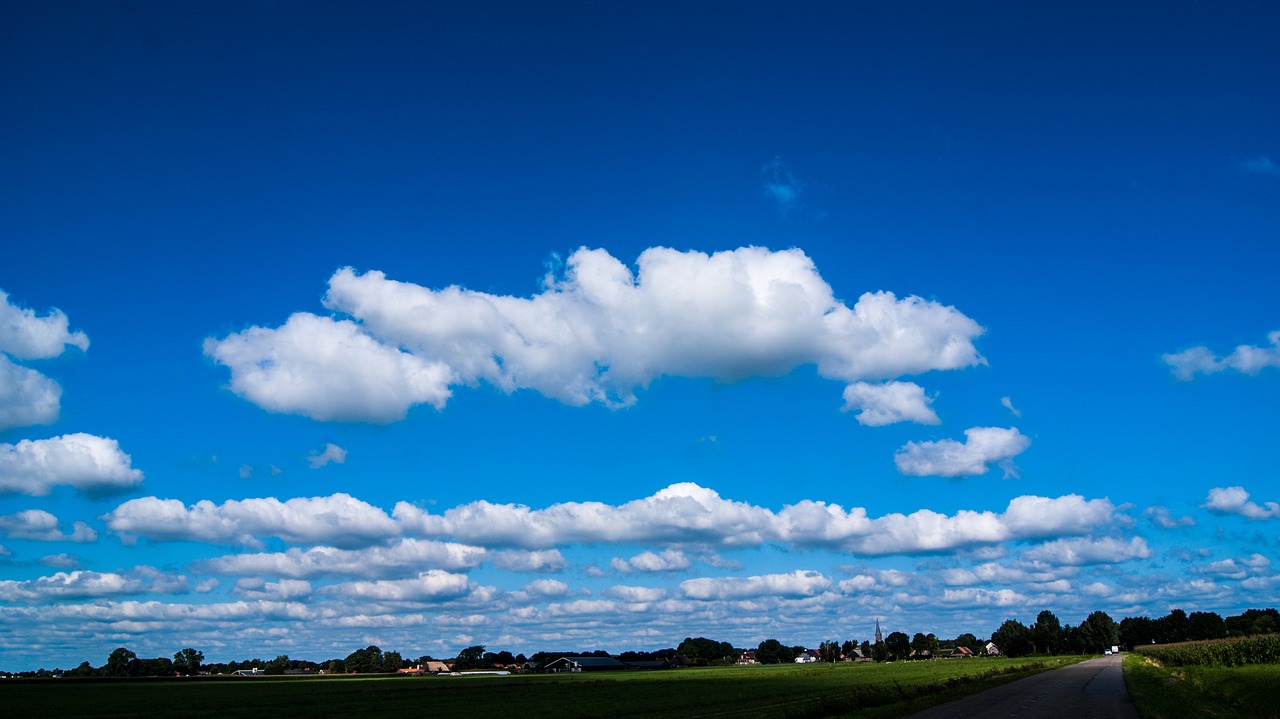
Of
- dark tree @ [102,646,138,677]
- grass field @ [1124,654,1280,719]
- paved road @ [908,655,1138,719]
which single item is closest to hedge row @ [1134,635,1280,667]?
grass field @ [1124,654,1280,719]

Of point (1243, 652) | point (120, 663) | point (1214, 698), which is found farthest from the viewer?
point (120, 663)

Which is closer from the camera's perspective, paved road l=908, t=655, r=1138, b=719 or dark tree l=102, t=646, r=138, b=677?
paved road l=908, t=655, r=1138, b=719

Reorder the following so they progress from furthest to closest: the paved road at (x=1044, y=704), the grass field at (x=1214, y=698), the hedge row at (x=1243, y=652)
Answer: the hedge row at (x=1243, y=652)
the paved road at (x=1044, y=704)
the grass field at (x=1214, y=698)

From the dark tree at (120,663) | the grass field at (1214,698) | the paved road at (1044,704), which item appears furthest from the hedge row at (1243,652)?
the dark tree at (120,663)

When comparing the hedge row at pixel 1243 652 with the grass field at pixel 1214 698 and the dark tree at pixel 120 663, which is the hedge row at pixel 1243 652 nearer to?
the grass field at pixel 1214 698

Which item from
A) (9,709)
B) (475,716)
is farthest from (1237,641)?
(9,709)

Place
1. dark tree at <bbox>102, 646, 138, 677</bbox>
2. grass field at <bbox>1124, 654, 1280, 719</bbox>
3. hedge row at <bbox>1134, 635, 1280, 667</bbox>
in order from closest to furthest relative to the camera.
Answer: grass field at <bbox>1124, 654, 1280, 719</bbox>
hedge row at <bbox>1134, 635, 1280, 667</bbox>
dark tree at <bbox>102, 646, 138, 677</bbox>

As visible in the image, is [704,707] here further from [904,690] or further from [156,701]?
[156,701]

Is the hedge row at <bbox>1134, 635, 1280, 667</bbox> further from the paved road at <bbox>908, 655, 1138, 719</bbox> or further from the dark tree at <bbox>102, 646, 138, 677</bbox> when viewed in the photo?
the dark tree at <bbox>102, 646, 138, 677</bbox>

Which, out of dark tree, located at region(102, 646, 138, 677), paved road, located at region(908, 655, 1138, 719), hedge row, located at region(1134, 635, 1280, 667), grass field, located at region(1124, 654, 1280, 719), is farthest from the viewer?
dark tree, located at region(102, 646, 138, 677)

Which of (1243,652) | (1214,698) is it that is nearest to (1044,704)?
(1214,698)

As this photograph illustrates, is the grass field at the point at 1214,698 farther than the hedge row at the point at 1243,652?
No

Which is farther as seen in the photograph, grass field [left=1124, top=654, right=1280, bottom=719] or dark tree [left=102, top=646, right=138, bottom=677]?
dark tree [left=102, top=646, right=138, bottom=677]

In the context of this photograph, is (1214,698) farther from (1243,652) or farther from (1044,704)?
(1243,652)
